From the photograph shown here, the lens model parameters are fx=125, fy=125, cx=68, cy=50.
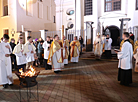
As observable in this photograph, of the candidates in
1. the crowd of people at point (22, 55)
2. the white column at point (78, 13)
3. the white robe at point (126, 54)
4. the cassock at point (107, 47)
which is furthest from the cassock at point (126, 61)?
the white column at point (78, 13)

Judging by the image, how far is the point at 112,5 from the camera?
1773 cm

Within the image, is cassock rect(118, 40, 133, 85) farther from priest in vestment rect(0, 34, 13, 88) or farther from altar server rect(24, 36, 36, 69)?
priest in vestment rect(0, 34, 13, 88)

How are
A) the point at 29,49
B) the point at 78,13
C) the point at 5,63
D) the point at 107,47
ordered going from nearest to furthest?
the point at 5,63, the point at 29,49, the point at 107,47, the point at 78,13

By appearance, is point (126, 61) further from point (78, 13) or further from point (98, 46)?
point (78, 13)

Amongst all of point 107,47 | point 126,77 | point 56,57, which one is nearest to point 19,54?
point 56,57

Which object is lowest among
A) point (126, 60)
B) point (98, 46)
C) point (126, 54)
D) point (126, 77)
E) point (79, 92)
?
point (79, 92)

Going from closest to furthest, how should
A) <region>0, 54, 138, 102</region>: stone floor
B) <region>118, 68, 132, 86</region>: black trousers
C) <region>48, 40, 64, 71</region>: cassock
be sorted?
<region>0, 54, 138, 102</region>: stone floor < <region>118, 68, 132, 86</region>: black trousers < <region>48, 40, 64, 71</region>: cassock

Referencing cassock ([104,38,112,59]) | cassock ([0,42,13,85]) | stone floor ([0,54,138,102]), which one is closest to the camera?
stone floor ([0,54,138,102])

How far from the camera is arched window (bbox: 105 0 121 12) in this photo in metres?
17.5

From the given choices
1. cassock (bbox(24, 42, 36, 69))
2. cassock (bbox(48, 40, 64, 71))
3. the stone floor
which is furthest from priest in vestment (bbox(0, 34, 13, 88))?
cassock (bbox(48, 40, 64, 71))

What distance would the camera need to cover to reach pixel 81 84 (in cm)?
499

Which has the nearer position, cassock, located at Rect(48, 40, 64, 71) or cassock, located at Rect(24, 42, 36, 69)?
cassock, located at Rect(24, 42, 36, 69)

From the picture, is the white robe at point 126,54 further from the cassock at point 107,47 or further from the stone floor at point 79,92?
the cassock at point 107,47

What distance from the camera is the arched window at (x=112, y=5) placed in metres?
17.5
